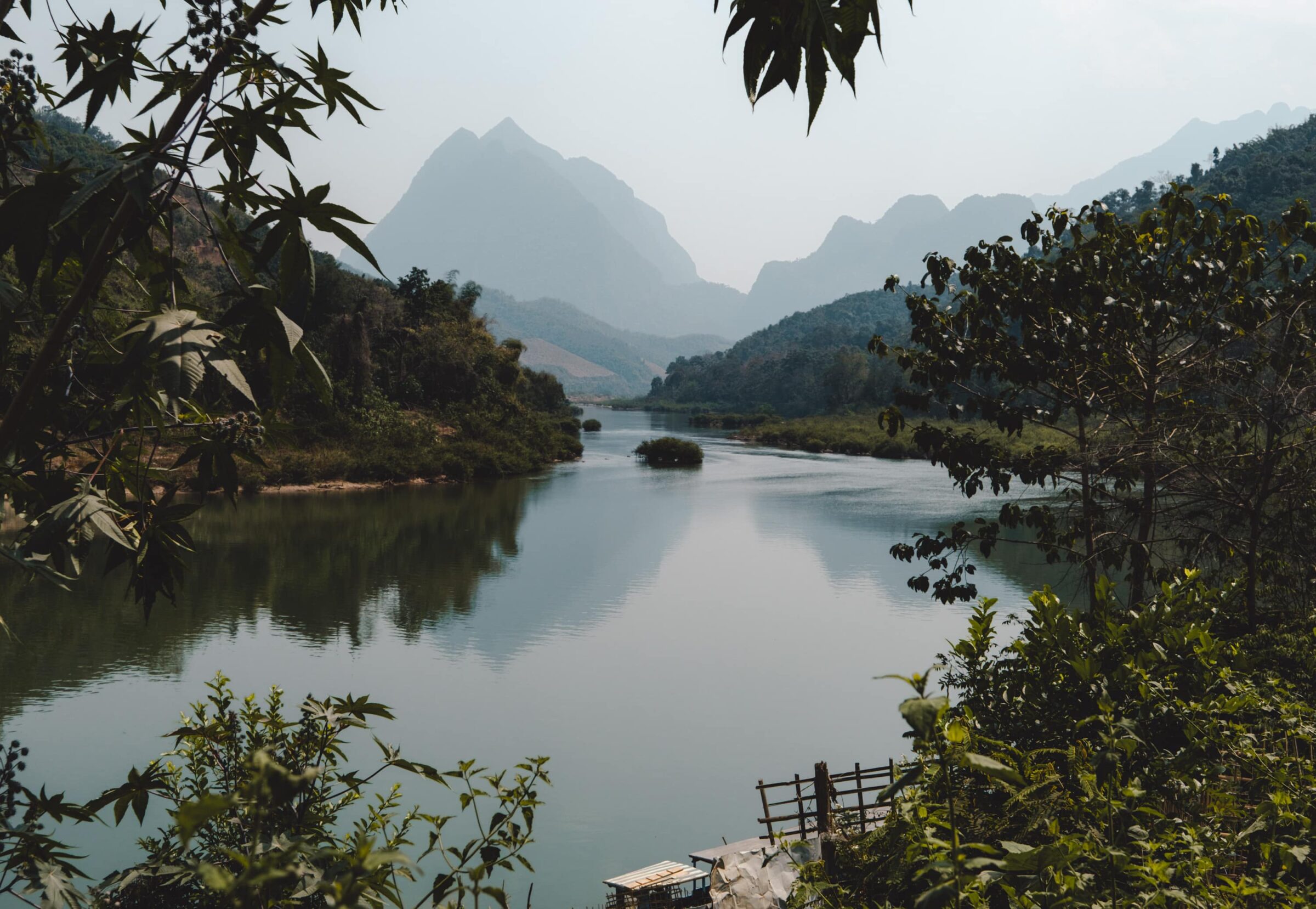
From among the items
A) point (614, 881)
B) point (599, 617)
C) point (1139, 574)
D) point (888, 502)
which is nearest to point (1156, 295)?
point (1139, 574)

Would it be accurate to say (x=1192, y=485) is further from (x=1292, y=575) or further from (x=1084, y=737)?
(x=1084, y=737)

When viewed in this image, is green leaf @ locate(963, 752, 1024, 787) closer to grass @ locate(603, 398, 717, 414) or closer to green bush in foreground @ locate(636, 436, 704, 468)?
green bush in foreground @ locate(636, 436, 704, 468)

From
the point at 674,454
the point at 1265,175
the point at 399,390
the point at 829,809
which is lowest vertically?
the point at 829,809

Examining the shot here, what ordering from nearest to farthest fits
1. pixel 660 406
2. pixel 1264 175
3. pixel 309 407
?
pixel 309 407
pixel 1264 175
pixel 660 406

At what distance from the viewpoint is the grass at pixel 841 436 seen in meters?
43.6

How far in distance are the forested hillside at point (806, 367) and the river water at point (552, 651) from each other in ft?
149

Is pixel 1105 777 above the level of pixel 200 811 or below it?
below

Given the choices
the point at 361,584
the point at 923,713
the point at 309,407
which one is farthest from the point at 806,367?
the point at 923,713

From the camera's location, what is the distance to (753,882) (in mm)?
6012

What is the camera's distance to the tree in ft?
3.83

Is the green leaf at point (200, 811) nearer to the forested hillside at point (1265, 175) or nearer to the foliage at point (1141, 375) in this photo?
the foliage at point (1141, 375)

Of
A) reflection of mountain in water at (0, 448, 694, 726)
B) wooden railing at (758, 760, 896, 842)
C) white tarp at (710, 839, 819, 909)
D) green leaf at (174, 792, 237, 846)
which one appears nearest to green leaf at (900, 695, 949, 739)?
green leaf at (174, 792, 237, 846)

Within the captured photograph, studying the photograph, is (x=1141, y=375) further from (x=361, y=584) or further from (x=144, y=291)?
(x=361, y=584)

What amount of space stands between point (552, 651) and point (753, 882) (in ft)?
26.9
